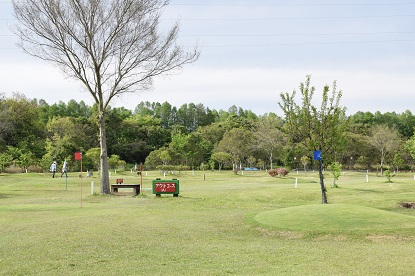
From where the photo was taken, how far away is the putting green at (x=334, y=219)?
16172mm

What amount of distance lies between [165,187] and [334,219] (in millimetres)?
15531

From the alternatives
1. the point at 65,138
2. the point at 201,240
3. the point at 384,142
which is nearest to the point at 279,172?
the point at 65,138

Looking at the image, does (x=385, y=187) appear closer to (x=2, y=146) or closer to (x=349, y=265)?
(x=349, y=265)

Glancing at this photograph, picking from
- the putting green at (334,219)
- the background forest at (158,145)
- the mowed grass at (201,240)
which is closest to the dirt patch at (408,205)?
the mowed grass at (201,240)

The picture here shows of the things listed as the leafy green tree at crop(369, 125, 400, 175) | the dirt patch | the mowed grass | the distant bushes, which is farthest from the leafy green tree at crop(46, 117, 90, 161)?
the leafy green tree at crop(369, 125, 400, 175)

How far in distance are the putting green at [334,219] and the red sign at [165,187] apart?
1243 cm

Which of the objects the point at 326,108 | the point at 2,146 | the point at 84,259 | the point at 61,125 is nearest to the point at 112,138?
the point at 61,125

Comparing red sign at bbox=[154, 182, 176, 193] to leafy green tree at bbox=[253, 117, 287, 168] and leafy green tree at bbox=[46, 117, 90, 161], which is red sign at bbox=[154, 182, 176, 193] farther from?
leafy green tree at bbox=[253, 117, 287, 168]

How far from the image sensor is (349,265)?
35.6ft

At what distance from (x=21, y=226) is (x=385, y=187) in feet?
95.7

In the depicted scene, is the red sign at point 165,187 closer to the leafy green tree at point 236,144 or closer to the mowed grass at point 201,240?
the mowed grass at point 201,240

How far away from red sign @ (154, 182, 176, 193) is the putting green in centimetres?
1243

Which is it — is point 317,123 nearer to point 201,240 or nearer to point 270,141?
point 201,240

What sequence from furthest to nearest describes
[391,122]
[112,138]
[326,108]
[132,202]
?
[391,122], [112,138], [132,202], [326,108]
